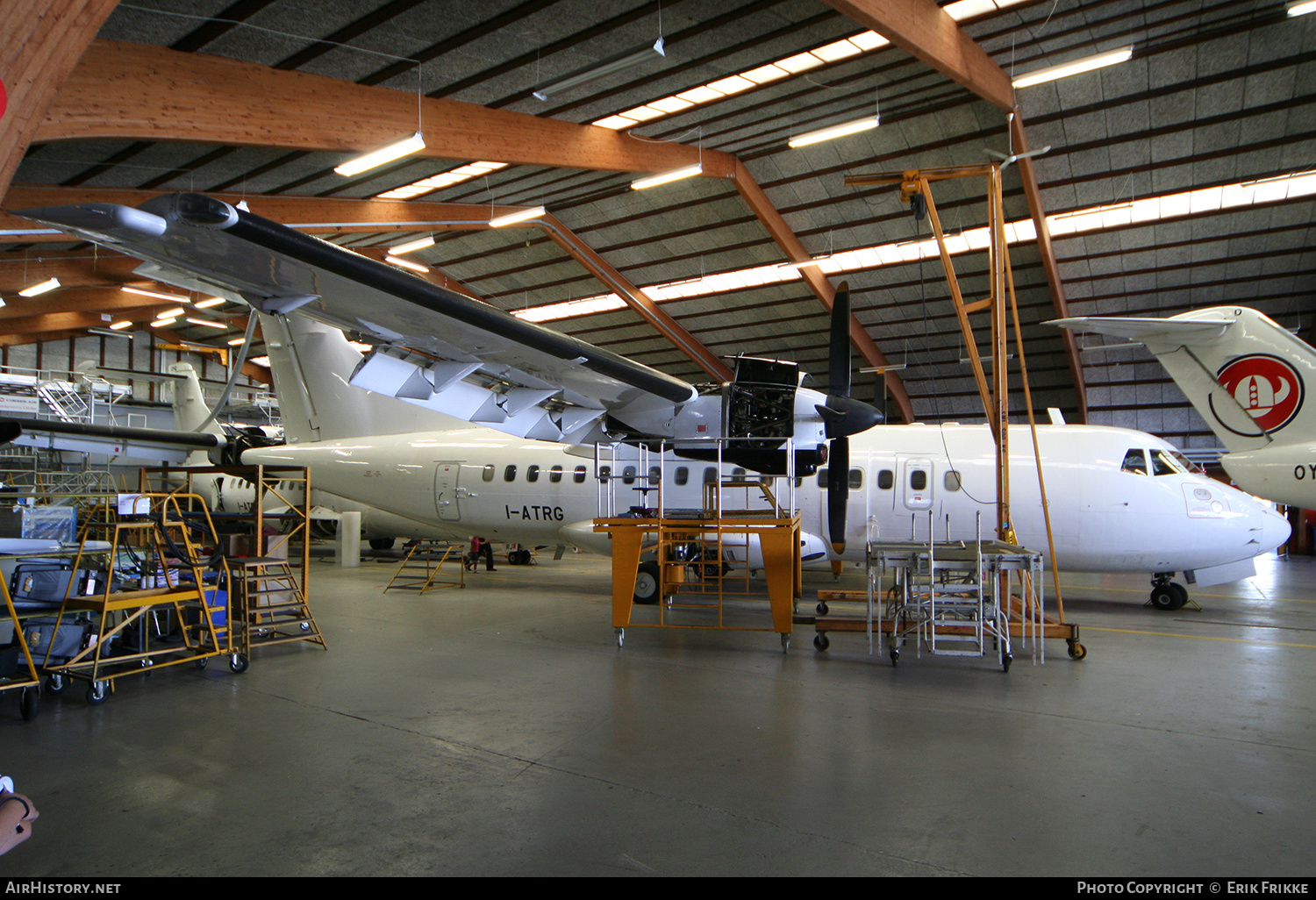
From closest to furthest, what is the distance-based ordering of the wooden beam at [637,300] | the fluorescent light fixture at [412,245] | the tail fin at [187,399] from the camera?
the fluorescent light fixture at [412,245]
the wooden beam at [637,300]
the tail fin at [187,399]

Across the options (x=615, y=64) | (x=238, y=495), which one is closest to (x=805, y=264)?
(x=615, y=64)

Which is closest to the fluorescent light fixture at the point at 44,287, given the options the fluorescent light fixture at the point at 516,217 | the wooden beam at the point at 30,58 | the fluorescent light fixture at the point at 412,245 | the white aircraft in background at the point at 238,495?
the white aircraft in background at the point at 238,495

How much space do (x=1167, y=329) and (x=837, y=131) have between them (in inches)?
349

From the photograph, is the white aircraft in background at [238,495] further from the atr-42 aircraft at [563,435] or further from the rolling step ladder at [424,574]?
the atr-42 aircraft at [563,435]

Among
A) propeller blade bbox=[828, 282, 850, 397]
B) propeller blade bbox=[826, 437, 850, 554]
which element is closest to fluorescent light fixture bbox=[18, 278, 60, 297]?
propeller blade bbox=[828, 282, 850, 397]

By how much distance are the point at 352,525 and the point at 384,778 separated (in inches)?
642

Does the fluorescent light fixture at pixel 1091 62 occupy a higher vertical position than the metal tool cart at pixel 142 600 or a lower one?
higher

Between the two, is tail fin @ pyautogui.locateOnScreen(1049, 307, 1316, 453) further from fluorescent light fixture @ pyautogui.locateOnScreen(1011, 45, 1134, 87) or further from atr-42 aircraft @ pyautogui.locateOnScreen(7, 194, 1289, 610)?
fluorescent light fixture @ pyautogui.locateOnScreen(1011, 45, 1134, 87)

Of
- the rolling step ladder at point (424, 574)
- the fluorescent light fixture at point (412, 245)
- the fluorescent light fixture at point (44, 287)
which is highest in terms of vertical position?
the fluorescent light fixture at point (412, 245)

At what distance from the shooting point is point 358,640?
28.8 feet

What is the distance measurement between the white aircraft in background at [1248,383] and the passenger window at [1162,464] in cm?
94

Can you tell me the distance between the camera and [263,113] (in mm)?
10812

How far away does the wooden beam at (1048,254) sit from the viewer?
17359mm

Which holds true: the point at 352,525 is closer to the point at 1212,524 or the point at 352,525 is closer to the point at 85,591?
the point at 85,591
